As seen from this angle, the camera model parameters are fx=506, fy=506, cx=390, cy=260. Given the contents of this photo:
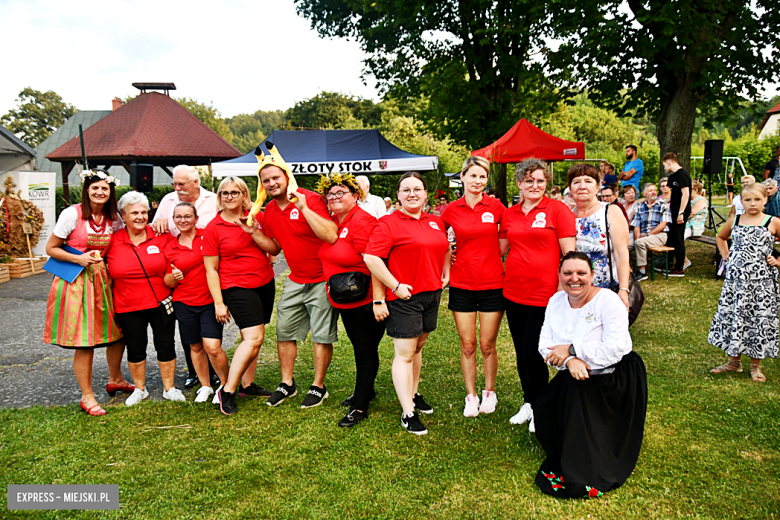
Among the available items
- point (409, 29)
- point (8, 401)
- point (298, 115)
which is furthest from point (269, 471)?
point (298, 115)

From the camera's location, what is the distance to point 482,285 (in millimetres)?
3623

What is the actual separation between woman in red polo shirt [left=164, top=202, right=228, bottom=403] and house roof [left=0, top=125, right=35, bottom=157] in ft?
51.8

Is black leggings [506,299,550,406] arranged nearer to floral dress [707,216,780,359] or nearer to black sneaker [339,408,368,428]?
black sneaker [339,408,368,428]

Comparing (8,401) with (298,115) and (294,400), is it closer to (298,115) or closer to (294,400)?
(294,400)

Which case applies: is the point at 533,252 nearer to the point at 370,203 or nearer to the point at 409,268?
the point at 409,268

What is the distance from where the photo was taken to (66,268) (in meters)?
4.09

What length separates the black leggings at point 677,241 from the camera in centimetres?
929

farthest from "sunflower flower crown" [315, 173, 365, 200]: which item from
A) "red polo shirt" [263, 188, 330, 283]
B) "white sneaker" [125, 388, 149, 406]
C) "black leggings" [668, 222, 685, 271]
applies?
"black leggings" [668, 222, 685, 271]

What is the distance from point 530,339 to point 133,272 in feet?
10.5

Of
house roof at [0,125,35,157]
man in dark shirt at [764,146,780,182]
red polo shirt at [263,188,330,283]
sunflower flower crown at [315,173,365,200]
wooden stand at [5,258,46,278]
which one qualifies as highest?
house roof at [0,125,35,157]

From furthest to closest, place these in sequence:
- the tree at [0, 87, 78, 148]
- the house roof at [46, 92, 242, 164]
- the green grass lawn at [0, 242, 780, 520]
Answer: the tree at [0, 87, 78, 148]
the house roof at [46, 92, 242, 164]
the green grass lawn at [0, 242, 780, 520]

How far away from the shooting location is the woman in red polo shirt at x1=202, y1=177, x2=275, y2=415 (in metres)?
3.99

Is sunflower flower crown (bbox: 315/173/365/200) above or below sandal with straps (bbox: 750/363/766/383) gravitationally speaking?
above

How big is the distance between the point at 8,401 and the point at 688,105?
12.3 m
